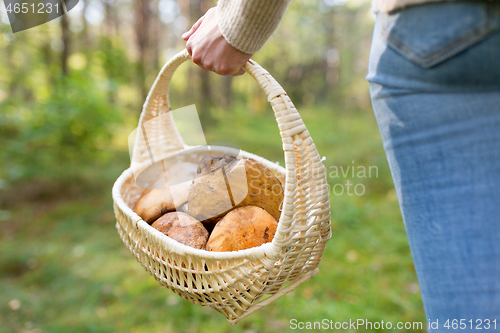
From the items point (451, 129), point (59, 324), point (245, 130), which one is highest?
point (451, 129)

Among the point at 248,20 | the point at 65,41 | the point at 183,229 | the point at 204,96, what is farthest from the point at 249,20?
the point at 204,96

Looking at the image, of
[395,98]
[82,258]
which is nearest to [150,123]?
[395,98]

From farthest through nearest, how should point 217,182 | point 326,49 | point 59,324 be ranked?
point 326,49 < point 59,324 < point 217,182

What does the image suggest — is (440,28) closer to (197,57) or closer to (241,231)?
(197,57)

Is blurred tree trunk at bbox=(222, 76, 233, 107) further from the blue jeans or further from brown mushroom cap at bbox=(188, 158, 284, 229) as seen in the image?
the blue jeans

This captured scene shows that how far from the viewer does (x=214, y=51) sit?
763 mm

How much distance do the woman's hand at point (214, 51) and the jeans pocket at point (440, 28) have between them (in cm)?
34

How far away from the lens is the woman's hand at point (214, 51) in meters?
0.75

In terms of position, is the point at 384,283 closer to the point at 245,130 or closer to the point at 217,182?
the point at 217,182

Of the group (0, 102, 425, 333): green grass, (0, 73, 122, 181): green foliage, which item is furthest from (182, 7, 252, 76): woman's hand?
(0, 73, 122, 181): green foliage

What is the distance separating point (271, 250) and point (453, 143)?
406 millimetres

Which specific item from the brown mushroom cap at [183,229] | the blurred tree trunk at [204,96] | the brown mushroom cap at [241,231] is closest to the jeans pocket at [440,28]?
the brown mushroom cap at [241,231]

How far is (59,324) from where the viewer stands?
1.94m

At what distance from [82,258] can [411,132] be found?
2772 mm
